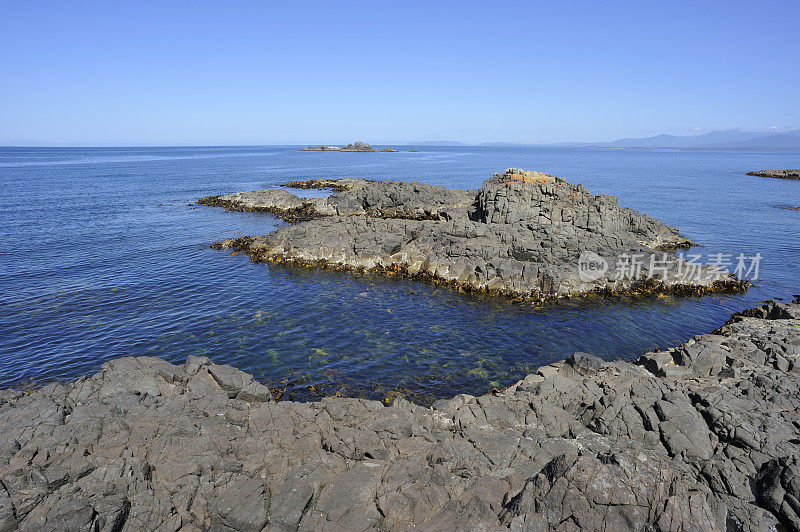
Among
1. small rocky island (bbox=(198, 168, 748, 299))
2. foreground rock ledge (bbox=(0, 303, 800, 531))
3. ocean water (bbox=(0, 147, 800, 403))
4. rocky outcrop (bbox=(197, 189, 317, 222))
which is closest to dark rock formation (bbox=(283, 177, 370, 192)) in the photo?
rocky outcrop (bbox=(197, 189, 317, 222))

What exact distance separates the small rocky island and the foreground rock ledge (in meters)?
17.6

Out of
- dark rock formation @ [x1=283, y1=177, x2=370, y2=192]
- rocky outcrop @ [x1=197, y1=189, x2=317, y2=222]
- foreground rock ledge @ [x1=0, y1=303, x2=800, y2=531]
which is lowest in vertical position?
foreground rock ledge @ [x1=0, y1=303, x2=800, y2=531]

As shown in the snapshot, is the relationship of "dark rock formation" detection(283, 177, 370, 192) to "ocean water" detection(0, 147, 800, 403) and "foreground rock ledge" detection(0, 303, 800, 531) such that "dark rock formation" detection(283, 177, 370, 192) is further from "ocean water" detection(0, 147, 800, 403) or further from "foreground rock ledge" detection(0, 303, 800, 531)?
"foreground rock ledge" detection(0, 303, 800, 531)

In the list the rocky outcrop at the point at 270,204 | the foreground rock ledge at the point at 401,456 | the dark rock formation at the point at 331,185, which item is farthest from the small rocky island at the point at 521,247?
the dark rock formation at the point at 331,185

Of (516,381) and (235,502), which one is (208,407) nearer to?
(235,502)

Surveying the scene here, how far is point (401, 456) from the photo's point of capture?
15.5 metres

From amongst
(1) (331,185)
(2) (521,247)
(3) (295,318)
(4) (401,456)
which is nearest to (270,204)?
(1) (331,185)

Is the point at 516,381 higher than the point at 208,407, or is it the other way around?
the point at 208,407

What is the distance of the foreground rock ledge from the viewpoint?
41.1ft

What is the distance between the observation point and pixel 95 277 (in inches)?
1570

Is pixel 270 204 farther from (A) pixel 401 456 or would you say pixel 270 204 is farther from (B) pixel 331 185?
(A) pixel 401 456

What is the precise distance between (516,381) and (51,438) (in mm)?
20431

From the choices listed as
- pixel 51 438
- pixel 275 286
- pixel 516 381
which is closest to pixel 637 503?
pixel 516 381

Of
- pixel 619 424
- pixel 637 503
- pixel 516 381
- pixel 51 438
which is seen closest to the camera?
pixel 637 503
